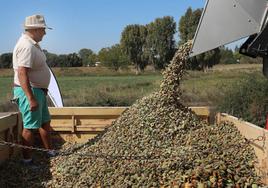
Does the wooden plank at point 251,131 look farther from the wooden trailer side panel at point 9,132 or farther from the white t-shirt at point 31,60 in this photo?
the wooden trailer side panel at point 9,132

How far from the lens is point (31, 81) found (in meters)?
5.21

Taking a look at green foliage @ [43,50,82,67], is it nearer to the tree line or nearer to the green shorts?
A: the tree line

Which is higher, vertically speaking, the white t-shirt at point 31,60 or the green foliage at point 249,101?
the white t-shirt at point 31,60

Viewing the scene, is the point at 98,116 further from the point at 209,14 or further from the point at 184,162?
the point at 209,14

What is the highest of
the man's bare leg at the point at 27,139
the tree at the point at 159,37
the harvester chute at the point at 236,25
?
the tree at the point at 159,37

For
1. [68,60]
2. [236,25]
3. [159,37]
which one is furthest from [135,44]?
[236,25]

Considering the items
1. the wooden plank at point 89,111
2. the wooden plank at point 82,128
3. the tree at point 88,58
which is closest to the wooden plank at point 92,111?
the wooden plank at point 89,111

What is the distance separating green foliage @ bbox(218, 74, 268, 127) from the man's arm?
3656 millimetres

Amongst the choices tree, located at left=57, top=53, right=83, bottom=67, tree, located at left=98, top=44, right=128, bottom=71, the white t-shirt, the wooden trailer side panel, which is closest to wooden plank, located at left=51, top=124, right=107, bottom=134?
the wooden trailer side panel

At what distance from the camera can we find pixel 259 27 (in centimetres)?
344

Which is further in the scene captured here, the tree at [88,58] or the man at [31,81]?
the tree at [88,58]

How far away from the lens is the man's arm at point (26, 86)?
494 cm

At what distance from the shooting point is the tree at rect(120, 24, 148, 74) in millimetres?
68500

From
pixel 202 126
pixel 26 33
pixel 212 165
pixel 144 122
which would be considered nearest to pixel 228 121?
pixel 202 126
